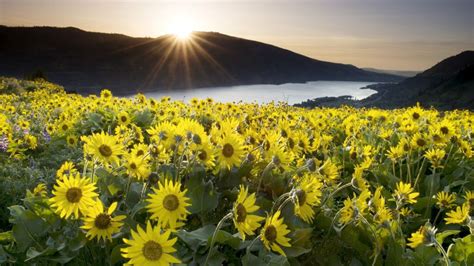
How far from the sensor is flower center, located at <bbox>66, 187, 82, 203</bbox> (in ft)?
7.77

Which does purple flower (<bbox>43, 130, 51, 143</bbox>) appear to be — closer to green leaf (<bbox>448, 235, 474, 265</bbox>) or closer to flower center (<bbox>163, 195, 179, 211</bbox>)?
flower center (<bbox>163, 195, 179, 211</bbox>)

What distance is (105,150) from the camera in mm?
3004

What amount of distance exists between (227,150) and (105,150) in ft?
2.52

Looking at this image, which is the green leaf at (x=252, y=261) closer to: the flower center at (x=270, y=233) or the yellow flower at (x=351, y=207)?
the flower center at (x=270, y=233)

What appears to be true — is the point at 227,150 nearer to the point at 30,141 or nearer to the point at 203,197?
the point at 203,197

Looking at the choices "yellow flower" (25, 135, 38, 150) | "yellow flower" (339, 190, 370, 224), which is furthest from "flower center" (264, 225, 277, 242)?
"yellow flower" (25, 135, 38, 150)

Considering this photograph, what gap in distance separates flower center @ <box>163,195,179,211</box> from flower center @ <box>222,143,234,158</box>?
81cm

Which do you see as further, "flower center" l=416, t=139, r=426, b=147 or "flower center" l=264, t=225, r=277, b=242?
"flower center" l=416, t=139, r=426, b=147

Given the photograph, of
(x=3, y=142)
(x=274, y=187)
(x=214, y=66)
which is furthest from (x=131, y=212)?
(x=214, y=66)

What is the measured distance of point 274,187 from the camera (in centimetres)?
328

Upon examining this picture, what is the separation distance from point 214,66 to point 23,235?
16161 cm

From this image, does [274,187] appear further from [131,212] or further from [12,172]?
[12,172]

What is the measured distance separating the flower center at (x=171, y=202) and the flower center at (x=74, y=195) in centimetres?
45

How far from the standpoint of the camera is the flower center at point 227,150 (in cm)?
303
